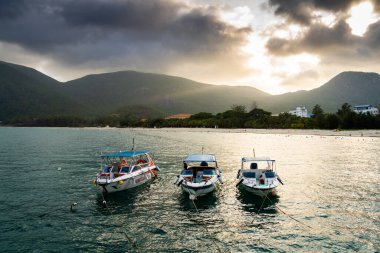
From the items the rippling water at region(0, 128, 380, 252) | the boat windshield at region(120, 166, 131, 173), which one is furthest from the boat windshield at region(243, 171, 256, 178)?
the boat windshield at region(120, 166, 131, 173)

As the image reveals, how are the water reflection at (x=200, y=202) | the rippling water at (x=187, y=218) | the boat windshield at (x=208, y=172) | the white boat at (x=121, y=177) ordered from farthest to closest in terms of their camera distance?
the boat windshield at (x=208, y=172) < the white boat at (x=121, y=177) < the water reflection at (x=200, y=202) < the rippling water at (x=187, y=218)

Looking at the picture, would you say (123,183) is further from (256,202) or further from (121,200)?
(256,202)

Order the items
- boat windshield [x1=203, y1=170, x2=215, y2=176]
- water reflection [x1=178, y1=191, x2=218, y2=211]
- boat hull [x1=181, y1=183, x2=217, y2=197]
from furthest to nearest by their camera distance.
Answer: boat windshield [x1=203, y1=170, x2=215, y2=176] → boat hull [x1=181, y1=183, x2=217, y2=197] → water reflection [x1=178, y1=191, x2=218, y2=211]

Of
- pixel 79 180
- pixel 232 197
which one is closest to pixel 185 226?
pixel 232 197

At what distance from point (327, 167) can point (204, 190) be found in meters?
28.5

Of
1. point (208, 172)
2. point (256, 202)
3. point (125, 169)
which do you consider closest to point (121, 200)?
point (125, 169)

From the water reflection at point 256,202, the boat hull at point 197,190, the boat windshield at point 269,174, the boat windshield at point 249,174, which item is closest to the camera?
the water reflection at point 256,202

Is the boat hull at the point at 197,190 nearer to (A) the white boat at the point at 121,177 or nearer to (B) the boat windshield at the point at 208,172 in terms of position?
(B) the boat windshield at the point at 208,172

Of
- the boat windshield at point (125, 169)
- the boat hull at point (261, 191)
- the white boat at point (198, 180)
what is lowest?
the boat hull at point (261, 191)

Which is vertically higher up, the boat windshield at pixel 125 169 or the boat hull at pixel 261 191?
the boat windshield at pixel 125 169

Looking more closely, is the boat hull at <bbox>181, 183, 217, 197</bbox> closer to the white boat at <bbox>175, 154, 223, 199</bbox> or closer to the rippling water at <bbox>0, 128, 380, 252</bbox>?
the white boat at <bbox>175, 154, 223, 199</bbox>

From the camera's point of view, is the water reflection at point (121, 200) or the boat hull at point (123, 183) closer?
the water reflection at point (121, 200)

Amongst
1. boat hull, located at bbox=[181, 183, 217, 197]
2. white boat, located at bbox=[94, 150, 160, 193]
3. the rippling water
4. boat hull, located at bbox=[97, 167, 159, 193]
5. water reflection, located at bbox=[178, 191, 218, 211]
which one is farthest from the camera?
white boat, located at bbox=[94, 150, 160, 193]

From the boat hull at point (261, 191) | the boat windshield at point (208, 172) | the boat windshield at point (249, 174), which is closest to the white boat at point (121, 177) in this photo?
the boat windshield at point (208, 172)
